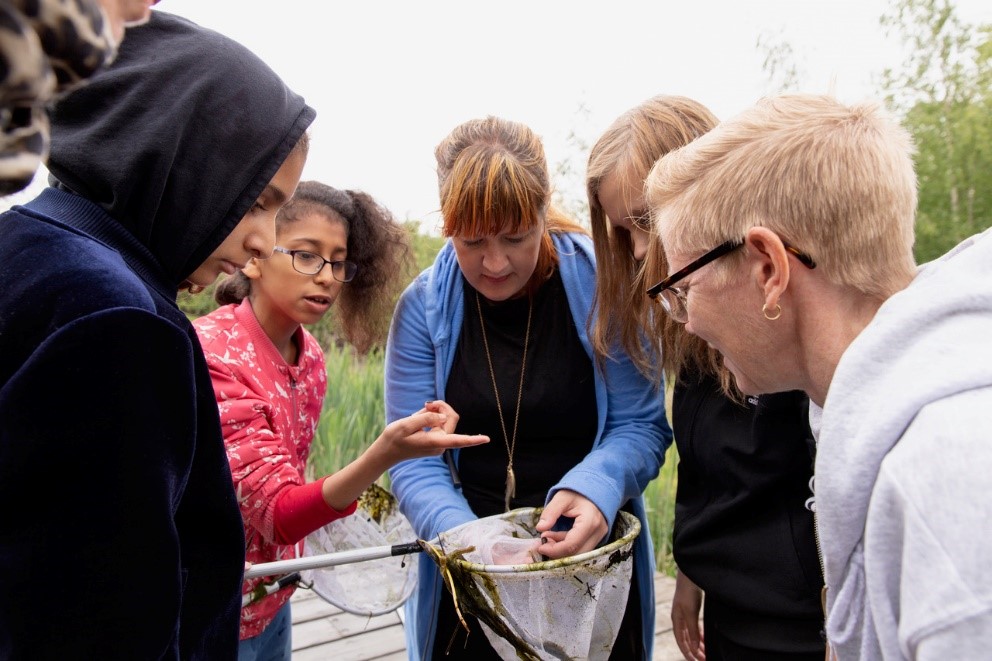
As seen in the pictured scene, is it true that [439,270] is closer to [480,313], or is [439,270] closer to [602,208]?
[480,313]

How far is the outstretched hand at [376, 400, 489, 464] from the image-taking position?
1.57 m

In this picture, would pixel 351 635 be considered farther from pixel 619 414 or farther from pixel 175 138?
pixel 175 138

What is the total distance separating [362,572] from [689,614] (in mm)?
820

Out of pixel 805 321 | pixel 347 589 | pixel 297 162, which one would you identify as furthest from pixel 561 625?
pixel 297 162

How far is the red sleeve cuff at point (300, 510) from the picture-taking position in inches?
62.3

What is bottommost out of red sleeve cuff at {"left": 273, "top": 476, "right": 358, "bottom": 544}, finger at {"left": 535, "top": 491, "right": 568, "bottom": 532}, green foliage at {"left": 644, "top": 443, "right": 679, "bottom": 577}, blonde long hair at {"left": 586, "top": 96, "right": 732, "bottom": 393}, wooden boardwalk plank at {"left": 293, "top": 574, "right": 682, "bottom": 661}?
wooden boardwalk plank at {"left": 293, "top": 574, "right": 682, "bottom": 661}

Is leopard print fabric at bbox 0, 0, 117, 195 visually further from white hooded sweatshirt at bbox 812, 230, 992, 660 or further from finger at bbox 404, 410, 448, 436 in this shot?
finger at bbox 404, 410, 448, 436

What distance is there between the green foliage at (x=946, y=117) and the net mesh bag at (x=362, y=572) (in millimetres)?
3209

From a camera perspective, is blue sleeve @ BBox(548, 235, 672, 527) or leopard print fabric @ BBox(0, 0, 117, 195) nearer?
leopard print fabric @ BBox(0, 0, 117, 195)

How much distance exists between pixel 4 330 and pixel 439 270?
3.97 feet

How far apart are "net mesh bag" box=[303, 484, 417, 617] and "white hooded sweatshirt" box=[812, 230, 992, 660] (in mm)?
1242

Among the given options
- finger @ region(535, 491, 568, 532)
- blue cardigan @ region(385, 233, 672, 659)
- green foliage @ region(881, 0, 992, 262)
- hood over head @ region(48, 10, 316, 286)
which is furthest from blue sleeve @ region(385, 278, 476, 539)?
green foliage @ region(881, 0, 992, 262)

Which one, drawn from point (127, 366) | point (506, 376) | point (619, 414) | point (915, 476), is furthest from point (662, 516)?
point (127, 366)

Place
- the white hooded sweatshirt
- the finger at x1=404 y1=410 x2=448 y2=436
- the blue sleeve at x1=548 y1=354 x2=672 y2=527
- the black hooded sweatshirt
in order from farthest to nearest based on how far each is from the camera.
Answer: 1. the blue sleeve at x1=548 y1=354 x2=672 y2=527
2. the finger at x1=404 y1=410 x2=448 y2=436
3. the black hooded sweatshirt
4. the white hooded sweatshirt
